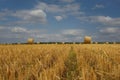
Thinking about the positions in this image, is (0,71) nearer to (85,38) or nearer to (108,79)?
(108,79)

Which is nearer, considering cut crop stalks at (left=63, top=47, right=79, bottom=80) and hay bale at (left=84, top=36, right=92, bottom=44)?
cut crop stalks at (left=63, top=47, right=79, bottom=80)

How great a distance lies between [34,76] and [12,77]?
363 millimetres

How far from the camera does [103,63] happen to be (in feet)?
18.3

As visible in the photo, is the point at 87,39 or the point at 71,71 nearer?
the point at 71,71

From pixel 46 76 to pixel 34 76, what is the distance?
47cm

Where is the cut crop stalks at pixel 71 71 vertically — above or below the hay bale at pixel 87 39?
below

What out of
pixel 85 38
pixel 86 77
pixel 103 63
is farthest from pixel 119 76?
pixel 85 38

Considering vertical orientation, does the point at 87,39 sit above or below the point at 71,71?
above

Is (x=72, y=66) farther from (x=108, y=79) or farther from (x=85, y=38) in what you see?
(x=85, y=38)

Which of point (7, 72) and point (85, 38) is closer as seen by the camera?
point (7, 72)

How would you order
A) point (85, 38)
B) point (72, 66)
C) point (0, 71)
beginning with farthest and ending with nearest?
point (85, 38) < point (72, 66) < point (0, 71)

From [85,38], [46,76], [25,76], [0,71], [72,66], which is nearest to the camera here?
[46,76]

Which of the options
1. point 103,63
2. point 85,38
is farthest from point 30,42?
point 103,63

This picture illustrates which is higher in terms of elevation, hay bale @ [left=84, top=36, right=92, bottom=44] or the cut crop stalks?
hay bale @ [left=84, top=36, right=92, bottom=44]
